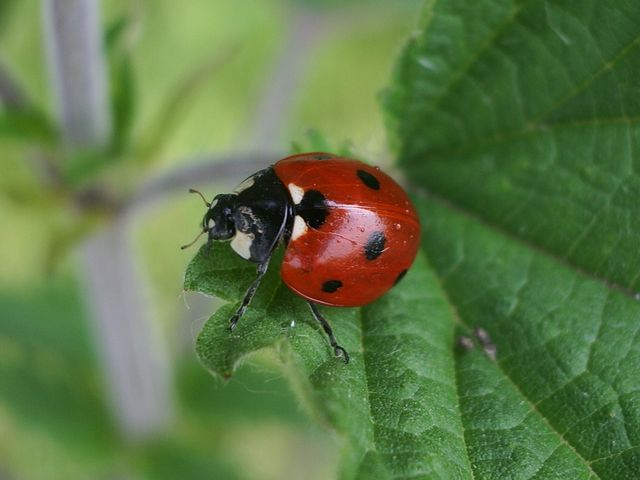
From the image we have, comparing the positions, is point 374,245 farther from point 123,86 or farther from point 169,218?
point 169,218

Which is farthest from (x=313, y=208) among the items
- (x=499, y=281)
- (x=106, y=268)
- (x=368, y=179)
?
(x=106, y=268)

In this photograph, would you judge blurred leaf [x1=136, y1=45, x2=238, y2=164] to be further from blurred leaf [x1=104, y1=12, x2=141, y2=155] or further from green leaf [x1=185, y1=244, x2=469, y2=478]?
green leaf [x1=185, y1=244, x2=469, y2=478]

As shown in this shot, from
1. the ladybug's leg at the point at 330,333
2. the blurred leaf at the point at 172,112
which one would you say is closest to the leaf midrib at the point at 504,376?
the ladybug's leg at the point at 330,333

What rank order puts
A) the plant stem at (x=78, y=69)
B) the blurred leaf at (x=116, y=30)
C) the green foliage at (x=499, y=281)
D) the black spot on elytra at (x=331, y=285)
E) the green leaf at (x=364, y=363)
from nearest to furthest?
1. the green leaf at (x=364, y=363)
2. the green foliage at (x=499, y=281)
3. the black spot on elytra at (x=331, y=285)
4. the plant stem at (x=78, y=69)
5. the blurred leaf at (x=116, y=30)

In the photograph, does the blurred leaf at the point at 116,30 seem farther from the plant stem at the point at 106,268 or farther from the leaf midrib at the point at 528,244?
the leaf midrib at the point at 528,244

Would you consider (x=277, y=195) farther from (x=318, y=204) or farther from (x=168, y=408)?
(x=168, y=408)

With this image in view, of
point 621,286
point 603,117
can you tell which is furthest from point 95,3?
point 621,286

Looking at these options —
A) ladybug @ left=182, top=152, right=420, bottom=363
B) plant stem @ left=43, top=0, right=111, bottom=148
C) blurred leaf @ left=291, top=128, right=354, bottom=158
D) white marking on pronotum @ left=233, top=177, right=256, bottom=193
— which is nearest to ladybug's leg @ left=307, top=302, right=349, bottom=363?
ladybug @ left=182, top=152, right=420, bottom=363
